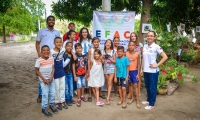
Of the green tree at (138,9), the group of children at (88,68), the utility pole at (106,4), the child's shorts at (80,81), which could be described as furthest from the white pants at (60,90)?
the green tree at (138,9)

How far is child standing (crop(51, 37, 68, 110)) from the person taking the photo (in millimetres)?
3820

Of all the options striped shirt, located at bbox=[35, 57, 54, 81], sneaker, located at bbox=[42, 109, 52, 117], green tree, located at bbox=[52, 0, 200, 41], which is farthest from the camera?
green tree, located at bbox=[52, 0, 200, 41]

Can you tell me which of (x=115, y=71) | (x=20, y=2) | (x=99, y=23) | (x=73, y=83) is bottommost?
(x=73, y=83)

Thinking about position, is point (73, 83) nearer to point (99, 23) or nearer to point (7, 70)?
point (99, 23)

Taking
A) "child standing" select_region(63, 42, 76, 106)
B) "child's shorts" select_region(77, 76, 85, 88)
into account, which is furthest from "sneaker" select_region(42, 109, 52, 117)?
"child's shorts" select_region(77, 76, 85, 88)

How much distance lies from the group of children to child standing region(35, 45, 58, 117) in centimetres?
2

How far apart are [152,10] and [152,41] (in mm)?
4621

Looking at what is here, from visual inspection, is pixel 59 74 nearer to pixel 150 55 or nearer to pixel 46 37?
pixel 46 37

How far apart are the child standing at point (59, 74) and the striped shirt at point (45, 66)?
0.61ft

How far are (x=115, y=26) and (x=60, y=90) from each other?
2.26 metres

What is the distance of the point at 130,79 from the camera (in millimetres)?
4355

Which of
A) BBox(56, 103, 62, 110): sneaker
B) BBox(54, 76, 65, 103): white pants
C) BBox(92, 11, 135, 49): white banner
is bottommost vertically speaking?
BBox(56, 103, 62, 110): sneaker

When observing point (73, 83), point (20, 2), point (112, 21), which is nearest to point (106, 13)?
point (112, 21)

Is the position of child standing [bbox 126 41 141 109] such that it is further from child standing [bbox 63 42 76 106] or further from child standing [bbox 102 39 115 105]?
child standing [bbox 63 42 76 106]
